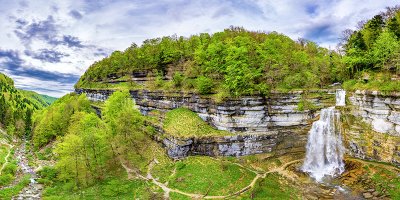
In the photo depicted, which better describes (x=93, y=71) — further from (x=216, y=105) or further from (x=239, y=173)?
(x=239, y=173)

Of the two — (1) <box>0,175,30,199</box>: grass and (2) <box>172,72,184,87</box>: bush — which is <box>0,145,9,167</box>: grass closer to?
(1) <box>0,175,30,199</box>: grass

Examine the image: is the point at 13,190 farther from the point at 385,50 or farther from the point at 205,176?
the point at 385,50

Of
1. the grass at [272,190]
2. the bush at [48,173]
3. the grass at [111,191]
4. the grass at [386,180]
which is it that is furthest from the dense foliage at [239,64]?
the bush at [48,173]

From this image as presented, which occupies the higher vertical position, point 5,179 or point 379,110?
point 379,110

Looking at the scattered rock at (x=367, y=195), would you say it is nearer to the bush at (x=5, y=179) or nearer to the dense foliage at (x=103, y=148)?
the dense foliage at (x=103, y=148)

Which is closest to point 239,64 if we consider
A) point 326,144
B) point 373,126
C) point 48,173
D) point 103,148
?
point 326,144

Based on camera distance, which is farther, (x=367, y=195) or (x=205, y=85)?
(x=205, y=85)

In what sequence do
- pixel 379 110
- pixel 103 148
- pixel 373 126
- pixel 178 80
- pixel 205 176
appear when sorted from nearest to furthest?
pixel 379 110, pixel 373 126, pixel 205 176, pixel 103 148, pixel 178 80

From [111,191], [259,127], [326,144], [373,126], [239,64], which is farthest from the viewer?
[239,64]
